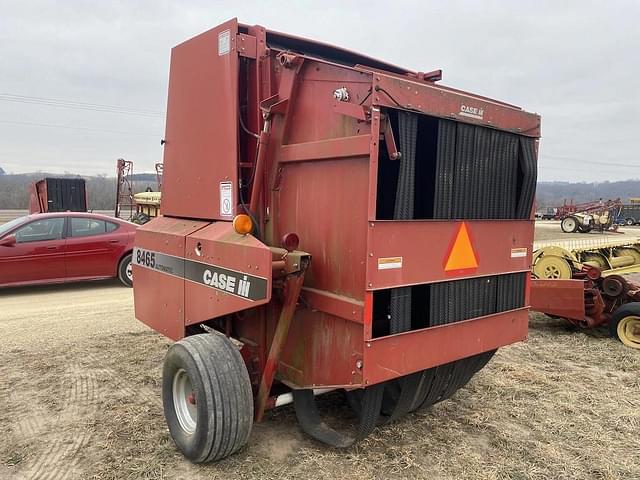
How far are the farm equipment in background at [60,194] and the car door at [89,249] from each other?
33.8 ft

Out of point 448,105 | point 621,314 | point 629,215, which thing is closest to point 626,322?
point 621,314

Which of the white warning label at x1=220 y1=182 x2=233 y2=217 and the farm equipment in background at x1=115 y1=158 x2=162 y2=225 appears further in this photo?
the farm equipment in background at x1=115 y1=158 x2=162 y2=225

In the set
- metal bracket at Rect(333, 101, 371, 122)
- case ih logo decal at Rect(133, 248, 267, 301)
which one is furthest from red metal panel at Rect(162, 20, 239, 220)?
metal bracket at Rect(333, 101, 371, 122)

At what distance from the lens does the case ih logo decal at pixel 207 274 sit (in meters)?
2.95

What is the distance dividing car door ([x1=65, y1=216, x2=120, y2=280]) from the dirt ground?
317cm

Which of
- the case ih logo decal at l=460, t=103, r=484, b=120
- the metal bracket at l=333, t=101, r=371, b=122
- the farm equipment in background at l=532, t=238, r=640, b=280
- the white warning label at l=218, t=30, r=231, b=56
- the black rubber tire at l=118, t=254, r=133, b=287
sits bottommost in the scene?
the black rubber tire at l=118, t=254, r=133, b=287

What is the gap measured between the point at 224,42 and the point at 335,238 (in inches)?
61.9

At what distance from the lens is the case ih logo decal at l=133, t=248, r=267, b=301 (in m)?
2.95

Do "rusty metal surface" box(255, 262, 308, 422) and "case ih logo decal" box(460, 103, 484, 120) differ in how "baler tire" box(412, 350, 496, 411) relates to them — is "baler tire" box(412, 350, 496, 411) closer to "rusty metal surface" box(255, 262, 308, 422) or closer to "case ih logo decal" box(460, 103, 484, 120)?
"rusty metal surface" box(255, 262, 308, 422)

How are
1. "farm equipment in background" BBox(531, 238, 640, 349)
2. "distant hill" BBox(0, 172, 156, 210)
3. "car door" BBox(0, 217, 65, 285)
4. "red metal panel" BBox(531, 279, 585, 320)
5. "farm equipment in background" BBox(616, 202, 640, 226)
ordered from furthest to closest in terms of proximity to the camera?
"distant hill" BBox(0, 172, 156, 210) → "farm equipment in background" BBox(616, 202, 640, 226) → "car door" BBox(0, 217, 65, 285) → "red metal panel" BBox(531, 279, 585, 320) → "farm equipment in background" BBox(531, 238, 640, 349)

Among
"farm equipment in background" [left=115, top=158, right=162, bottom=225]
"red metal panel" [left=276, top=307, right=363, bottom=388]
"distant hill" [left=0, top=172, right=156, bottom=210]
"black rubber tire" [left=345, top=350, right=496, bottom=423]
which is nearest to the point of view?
"red metal panel" [left=276, top=307, right=363, bottom=388]

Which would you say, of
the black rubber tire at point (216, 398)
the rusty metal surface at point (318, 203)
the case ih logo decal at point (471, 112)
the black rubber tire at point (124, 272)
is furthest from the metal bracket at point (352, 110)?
the black rubber tire at point (124, 272)

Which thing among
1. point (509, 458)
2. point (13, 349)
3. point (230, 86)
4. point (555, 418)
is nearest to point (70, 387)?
point (13, 349)

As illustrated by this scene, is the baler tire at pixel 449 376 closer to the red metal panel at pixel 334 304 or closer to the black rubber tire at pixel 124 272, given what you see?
the red metal panel at pixel 334 304
